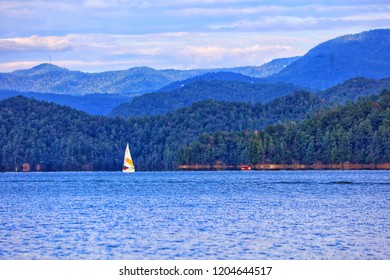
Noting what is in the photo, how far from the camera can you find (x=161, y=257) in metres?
53.1

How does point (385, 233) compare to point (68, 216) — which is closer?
point (385, 233)

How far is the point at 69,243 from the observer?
59344mm

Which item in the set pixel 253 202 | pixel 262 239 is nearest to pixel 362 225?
pixel 262 239
